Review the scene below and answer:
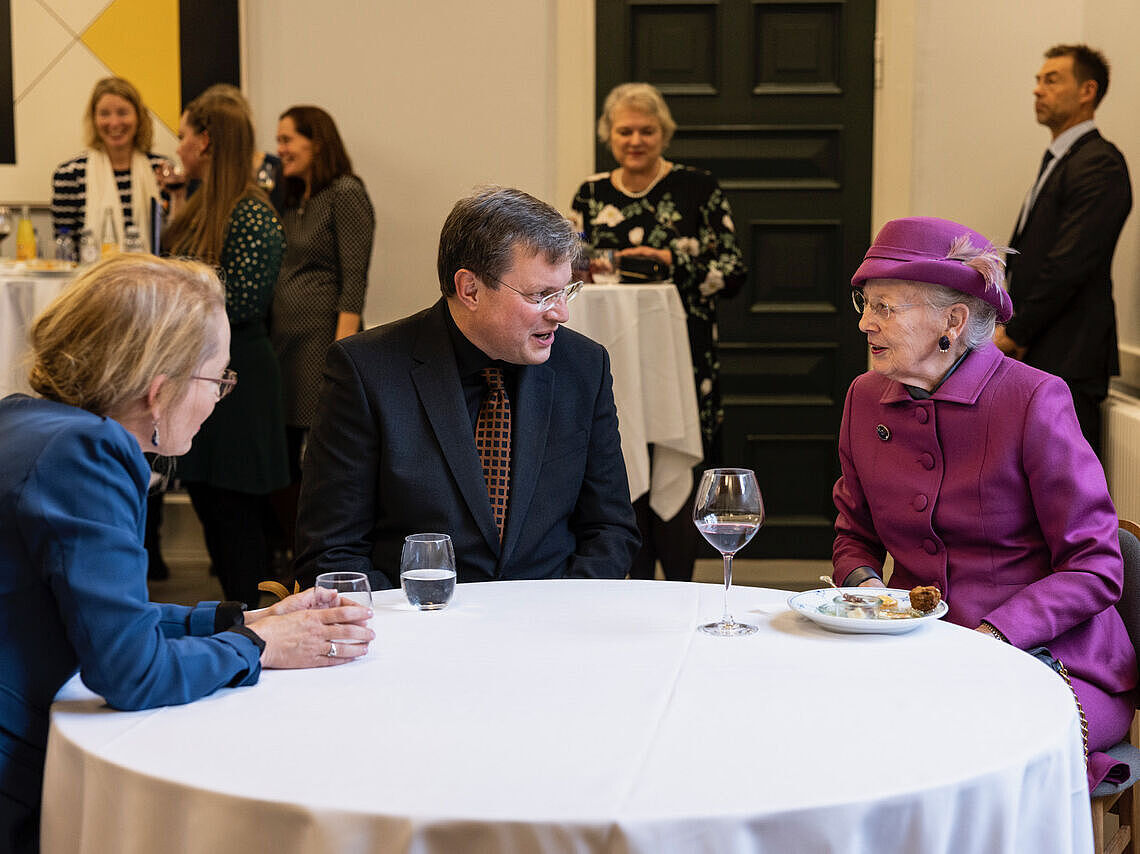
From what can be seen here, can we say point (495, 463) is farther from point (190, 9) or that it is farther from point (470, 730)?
point (190, 9)

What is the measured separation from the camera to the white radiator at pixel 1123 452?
4305 millimetres

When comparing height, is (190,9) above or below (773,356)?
above

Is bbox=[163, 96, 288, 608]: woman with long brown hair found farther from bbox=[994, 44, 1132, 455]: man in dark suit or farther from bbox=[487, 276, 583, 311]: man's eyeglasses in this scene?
bbox=[994, 44, 1132, 455]: man in dark suit

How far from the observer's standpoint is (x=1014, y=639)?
2.04 meters

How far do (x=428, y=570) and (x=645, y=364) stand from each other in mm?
2488

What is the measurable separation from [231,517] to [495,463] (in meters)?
2.33

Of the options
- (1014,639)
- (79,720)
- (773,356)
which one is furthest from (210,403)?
(773,356)

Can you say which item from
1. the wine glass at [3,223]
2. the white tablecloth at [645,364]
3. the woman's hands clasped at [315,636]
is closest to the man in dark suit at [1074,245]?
the white tablecloth at [645,364]

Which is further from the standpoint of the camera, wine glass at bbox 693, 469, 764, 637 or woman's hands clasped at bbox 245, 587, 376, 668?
wine glass at bbox 693, 469, 764, 637

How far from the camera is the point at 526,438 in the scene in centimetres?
243

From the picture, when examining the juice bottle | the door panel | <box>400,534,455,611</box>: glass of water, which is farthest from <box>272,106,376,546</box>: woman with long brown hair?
<box>400,534,455,611</box>: glass of water

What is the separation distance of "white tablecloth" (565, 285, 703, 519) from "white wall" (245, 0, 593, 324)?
60.3 inches

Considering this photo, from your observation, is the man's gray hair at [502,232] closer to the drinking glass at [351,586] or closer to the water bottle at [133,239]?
the drinking glass at [351,586]

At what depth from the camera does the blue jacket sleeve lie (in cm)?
144
